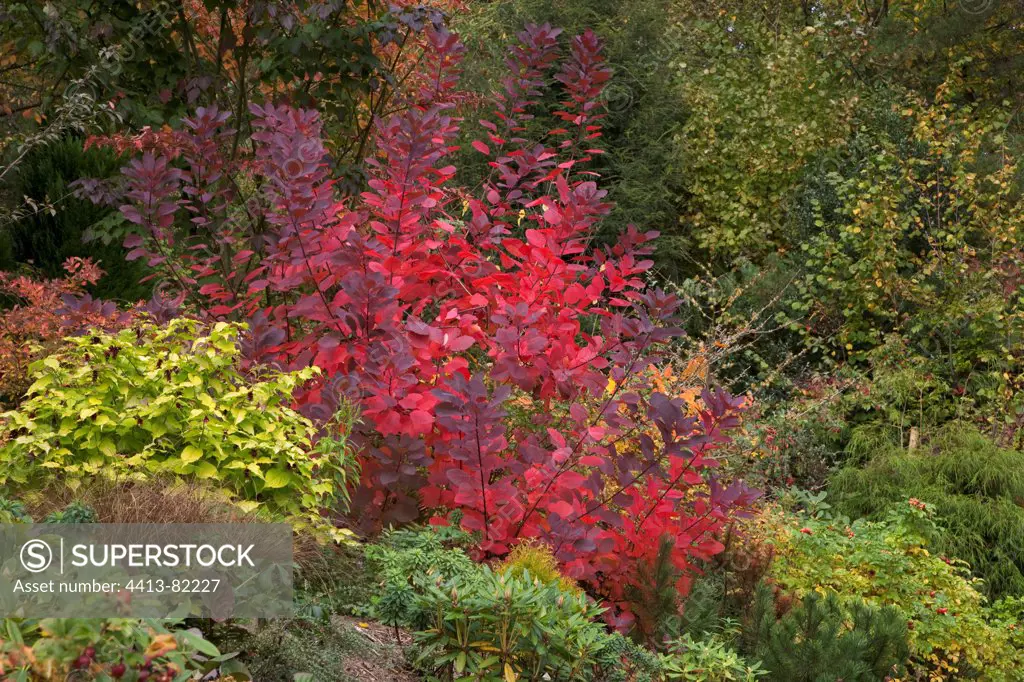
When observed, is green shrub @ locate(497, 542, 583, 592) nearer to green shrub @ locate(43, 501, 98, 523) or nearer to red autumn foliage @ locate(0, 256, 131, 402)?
→ green shrub @ locate(43, 501, 98, 523)

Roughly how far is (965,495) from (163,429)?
507 centimetres

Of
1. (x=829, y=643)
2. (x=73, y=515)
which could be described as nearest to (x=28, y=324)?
(x=73, y=515)

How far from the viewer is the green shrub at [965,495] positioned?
625 centimetres

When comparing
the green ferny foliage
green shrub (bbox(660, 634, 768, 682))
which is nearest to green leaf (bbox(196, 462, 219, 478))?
the green ferny foliage

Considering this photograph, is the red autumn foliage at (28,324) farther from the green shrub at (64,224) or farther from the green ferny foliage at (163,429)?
the green ferny foliage at (163,429)

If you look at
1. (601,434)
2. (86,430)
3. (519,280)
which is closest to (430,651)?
(601,434)

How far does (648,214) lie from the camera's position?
38.2 ft

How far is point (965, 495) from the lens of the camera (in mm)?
6613

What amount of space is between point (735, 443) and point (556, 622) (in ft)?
11.1

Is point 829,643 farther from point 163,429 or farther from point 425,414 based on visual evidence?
point 163,429

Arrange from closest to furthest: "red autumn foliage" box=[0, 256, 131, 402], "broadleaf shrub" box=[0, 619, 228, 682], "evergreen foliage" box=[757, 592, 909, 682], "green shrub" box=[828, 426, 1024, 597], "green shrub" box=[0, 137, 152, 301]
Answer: "broadleaf shrub" box=[0, 619, 228, 682] < "evergreen foliage" box=[757, 592, 909, 682] < "red autumn foliage" box=[0, 256, 131, 402] < "green shrub" box=[828, 426, 1024, 597] < "green shrub" box=[0, 137, 152, 301]

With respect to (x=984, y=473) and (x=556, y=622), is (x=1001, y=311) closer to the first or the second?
(x=984, y=473)

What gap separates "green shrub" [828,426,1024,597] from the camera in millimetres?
6250

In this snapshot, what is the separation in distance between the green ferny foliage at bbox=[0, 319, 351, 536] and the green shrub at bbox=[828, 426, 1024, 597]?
3.73 m
